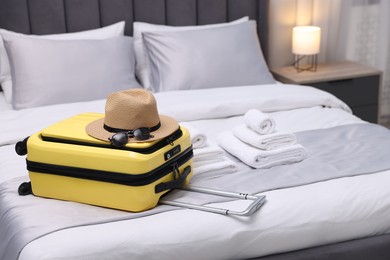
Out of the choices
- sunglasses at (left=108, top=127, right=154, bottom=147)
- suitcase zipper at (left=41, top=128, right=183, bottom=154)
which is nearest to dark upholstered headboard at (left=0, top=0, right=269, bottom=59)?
suitcase zipper at (left=41, top=128, right=183, bottom=154)

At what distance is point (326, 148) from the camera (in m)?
2.38

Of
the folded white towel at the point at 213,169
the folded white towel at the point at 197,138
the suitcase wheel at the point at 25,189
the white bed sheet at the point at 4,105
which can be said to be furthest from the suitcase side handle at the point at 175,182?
the white bed sheet at the point at 4,105

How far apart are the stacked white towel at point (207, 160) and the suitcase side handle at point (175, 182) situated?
0.12m

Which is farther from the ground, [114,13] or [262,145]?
[114,13]

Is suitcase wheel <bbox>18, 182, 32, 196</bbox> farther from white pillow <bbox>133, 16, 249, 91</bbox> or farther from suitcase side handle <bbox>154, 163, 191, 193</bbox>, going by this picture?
white pillow <bbox>133, 16, 249, 91</bbox>

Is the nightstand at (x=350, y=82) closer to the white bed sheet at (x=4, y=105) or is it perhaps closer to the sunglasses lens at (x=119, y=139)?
the white bed sheet at (x=4, y=105)

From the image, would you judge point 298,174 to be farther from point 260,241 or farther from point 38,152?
point 38,152

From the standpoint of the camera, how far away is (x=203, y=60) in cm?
323

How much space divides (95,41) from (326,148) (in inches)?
54.2

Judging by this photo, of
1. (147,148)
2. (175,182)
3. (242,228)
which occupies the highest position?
(147,148)

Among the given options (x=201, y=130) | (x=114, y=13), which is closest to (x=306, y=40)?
(x=114, y=13)

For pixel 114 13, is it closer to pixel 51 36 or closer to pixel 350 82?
pixel 51 36

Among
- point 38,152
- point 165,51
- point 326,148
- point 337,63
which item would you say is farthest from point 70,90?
point 337,63

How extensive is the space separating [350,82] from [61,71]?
172 cm
